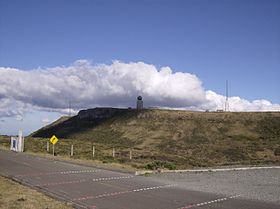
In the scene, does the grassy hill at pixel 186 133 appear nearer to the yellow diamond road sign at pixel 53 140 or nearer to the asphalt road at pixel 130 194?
the yellow diamond road sign at pixel 53 140

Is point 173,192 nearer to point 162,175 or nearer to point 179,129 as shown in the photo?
point 162,175

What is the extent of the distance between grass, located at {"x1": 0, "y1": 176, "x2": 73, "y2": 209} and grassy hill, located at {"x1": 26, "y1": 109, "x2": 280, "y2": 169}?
38969 mm

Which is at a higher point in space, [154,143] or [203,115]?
[203,115]

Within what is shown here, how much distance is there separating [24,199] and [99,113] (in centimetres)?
9428

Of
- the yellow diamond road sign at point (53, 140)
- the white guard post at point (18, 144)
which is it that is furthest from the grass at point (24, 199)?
the white guard post at point (18, 144)

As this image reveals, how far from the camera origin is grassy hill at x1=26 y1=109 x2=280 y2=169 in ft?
185

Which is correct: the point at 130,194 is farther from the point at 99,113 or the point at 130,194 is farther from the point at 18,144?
the point at 99,113

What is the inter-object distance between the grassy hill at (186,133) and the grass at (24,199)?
38969 millimetres

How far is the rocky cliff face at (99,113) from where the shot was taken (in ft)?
335

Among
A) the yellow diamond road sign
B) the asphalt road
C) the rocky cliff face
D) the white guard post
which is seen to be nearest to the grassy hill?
the rocky cliff face

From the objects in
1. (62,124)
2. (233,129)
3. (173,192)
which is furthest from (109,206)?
(62,124)

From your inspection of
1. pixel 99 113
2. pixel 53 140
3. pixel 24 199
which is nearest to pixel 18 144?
pixel 53 140

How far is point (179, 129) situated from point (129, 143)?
38.5ft

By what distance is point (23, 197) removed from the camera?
11.2 metres
